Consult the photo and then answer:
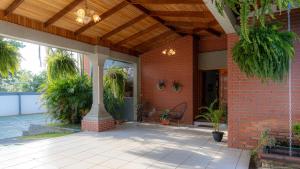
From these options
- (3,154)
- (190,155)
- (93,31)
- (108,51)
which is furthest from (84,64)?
(190,155)

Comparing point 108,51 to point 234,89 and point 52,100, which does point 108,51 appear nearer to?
point 52,100

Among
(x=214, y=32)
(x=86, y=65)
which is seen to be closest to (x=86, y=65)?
(x=86, y=65)

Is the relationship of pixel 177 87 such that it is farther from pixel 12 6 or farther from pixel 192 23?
pixel 12 6

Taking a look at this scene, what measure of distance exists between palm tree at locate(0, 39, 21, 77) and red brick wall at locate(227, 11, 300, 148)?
4407 mm

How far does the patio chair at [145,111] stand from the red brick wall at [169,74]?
7.2 inches

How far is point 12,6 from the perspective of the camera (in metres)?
4.19

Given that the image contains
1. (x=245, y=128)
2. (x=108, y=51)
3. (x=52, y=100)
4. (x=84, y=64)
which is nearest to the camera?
(x=245, y=128)

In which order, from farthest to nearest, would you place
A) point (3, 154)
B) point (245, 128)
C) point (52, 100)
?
point (52, 100), point (245, 128), point (3, 154)

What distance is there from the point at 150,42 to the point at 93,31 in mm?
2375

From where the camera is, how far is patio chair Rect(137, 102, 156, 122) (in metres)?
8.21

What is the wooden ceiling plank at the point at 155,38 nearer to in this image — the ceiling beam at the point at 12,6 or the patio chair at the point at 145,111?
the patio chair at the point at 145,111

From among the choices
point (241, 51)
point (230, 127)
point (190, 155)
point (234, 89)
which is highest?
point (241, 51)

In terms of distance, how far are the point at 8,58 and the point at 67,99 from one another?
3474mm

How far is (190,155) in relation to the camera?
4242mm
